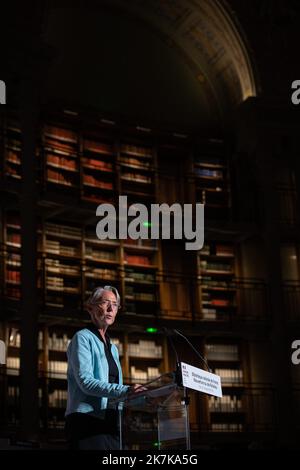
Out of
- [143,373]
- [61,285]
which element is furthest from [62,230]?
[143,373]

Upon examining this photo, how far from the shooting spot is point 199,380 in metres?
3.19

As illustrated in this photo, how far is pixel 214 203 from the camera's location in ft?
35.8

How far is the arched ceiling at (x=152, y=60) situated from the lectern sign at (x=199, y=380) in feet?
23.5

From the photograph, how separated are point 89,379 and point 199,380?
485 mm

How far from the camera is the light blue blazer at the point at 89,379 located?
116 inches

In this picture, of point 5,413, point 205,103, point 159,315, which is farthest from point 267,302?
point 5,413

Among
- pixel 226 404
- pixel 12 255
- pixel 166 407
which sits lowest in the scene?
pixel 166 407

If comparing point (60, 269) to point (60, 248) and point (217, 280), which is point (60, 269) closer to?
point (60, 248)

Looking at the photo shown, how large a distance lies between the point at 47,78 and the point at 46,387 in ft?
12.4

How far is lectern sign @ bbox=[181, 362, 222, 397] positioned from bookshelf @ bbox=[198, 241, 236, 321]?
6.81 m

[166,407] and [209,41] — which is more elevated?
[209,41]

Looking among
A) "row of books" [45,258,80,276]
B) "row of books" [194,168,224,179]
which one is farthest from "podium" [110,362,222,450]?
"row of books" [194,168,224,179]

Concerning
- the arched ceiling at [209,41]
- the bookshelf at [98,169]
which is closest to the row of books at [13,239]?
the bookshelf at [98,169]
